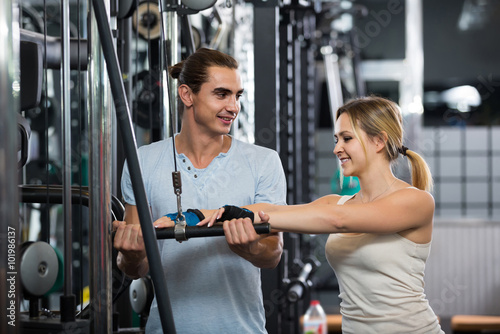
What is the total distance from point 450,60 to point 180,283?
7.23 metres

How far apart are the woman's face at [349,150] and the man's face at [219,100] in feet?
0.98

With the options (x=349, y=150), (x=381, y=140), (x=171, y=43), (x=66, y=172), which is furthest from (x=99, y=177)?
(x=171, y=43)

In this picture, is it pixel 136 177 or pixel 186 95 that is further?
pixel 186 95

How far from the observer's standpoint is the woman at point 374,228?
1.56 meters

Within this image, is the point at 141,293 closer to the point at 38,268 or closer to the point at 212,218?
the point at 38,268

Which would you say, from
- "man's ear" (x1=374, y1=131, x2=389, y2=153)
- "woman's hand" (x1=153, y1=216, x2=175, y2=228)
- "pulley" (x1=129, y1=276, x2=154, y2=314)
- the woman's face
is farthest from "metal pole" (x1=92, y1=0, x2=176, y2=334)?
"pulley" (x1=129, y1=276, x2=154, y2=314)

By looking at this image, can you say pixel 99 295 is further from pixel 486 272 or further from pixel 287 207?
pixel 486 272

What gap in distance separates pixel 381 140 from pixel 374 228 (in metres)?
0.27

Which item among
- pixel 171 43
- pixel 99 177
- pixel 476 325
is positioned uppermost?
pixel 171 43

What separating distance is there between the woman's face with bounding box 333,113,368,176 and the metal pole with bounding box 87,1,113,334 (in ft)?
2.02

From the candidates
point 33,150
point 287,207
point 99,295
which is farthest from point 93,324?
A: point 33,150

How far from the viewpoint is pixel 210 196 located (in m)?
1.56

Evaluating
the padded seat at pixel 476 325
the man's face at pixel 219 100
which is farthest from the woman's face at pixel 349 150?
the padded seat at pixel 476 325

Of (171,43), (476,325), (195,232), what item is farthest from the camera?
(476,325)
